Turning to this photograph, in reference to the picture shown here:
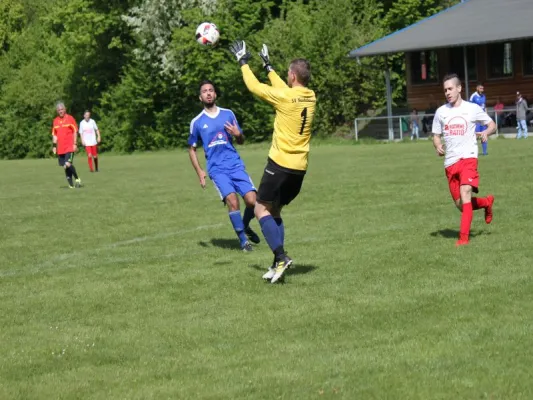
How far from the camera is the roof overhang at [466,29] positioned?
4188 centimetres

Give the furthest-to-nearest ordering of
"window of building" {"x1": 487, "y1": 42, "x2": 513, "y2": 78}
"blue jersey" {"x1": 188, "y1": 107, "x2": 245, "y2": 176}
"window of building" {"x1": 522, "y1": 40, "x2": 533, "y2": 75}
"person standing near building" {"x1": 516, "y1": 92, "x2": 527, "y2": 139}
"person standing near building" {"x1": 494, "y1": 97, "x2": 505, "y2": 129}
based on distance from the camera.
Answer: "window of building" {"x1": 487, "y1": 42, "x2": 513, "y2": 78}, "window of building" {"x1": 522, "y1": 40, "x2": 533, "y2": 75}, "person standing near building" {"x1": 494, "y1": 97, "x2": 505, "y2": 129}, "person standing near building" {"x1": 516, "y1": 92, "x2": 527, "y2": 139}, "blue jersey" {"x1": 188, "y1": 107, "x2": 245, "y2": 176}

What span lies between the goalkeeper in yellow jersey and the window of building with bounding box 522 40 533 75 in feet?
123

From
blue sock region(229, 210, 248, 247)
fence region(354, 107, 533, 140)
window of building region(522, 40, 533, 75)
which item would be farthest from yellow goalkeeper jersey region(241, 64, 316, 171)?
window of building region(522, 40, 533, 75)

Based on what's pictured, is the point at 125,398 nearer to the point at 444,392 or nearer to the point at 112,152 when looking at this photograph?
the point at 444,392

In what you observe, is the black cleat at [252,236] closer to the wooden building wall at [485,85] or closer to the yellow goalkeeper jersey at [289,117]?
the yellow goalkeeper jersey at [289,117]

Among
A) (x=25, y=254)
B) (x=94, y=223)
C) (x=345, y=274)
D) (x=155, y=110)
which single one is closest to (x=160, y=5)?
(x=155, y=110)

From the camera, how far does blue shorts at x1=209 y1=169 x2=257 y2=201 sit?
40.7 feet

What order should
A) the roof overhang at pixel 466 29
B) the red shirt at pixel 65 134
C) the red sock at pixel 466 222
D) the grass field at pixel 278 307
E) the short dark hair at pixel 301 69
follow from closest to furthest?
the grass field at pixel 278 307, the short dark hair at pixel 301 69, the red sock at pixel 466 222, the red shirt at pixel 65 134, the roof overhang at pixel 466 29

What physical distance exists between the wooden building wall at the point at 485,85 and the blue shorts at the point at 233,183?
3443 cm

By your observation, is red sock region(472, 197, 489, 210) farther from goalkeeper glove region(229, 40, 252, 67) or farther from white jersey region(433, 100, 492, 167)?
goalkeeper glove region(229, 40, 252, 67)

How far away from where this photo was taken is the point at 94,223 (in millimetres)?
16266

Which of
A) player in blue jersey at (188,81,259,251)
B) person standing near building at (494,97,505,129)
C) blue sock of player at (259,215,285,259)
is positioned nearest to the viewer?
blue sock of player at (259,215,285,259)

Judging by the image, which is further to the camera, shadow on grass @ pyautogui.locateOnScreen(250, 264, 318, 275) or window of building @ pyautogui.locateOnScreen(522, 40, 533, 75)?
window of building @ pyautogui.locateOnScreen(522, 40, 533, 75)

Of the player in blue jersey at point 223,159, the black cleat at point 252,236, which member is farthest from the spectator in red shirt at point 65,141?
the black cleat at point 252,236
